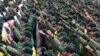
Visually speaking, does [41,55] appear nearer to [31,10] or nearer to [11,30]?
[11,30]

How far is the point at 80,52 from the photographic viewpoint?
10.4m

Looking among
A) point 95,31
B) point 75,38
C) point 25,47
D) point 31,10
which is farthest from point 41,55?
point 31,10

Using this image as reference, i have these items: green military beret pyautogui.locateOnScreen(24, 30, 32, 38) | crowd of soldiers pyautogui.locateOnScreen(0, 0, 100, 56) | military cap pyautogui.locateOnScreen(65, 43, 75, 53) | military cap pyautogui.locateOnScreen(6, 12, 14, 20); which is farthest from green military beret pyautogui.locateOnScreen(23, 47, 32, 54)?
military cap pyautogui.locateOnScreen(6, 12, 14, 20)

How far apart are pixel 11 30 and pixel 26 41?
119 centimetres

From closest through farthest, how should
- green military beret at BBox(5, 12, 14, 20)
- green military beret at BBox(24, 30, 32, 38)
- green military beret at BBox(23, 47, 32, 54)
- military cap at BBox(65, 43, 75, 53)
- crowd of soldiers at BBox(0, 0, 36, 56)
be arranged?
1. crowd of soldiers at BBox(0, 0, 36, 56)
2. green military beret at BBox(23, 47, 32, 54)
3. military cap at BBox(65, 43, 75, 53)
4. green military beret at BBox(24, 30, 32, 38)
5. green military beret at BBox(5, 12, 14, 20)

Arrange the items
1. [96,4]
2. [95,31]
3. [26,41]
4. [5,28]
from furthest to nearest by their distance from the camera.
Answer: [96,4] < [95,31] < [5,28] < [26,41]

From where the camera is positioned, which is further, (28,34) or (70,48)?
(28,34)

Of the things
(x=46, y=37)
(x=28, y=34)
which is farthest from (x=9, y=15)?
(x=46, y=37)

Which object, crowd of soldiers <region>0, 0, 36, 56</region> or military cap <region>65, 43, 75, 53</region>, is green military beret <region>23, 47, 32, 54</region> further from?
military cap <region>65, 43, 75, 53</region>

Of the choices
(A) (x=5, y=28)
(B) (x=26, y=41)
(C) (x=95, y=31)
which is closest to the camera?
(B) (x=26, y=41)

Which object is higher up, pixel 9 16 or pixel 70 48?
pixel 9 16

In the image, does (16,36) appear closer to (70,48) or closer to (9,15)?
(70,48)

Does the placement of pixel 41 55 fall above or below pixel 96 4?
below

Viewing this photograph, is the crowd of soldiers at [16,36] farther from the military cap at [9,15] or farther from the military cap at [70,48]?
the military cap at [70,48]
